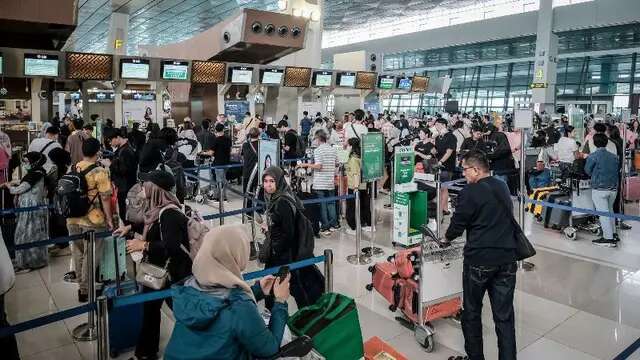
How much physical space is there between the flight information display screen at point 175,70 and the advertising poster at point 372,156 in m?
9.06

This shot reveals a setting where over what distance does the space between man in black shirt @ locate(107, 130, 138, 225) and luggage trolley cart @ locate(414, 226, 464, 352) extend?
15.1 feet

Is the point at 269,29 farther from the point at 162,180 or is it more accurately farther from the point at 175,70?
the point at 162,180

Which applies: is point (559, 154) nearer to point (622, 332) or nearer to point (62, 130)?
point (622, 332)

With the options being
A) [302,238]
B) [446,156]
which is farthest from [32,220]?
[446,156]

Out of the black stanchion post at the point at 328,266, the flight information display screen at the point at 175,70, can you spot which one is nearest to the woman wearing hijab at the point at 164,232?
the black stanchion post at the point at 328,266

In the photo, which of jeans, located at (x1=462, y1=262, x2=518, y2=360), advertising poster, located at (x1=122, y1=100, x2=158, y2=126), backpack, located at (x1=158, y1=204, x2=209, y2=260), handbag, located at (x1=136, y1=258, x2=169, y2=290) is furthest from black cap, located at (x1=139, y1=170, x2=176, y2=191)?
advertising poster, located at (x1=122, y1=100, x2=158, y2=126)

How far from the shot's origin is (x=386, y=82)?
20156 mm

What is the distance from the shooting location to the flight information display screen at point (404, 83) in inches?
824

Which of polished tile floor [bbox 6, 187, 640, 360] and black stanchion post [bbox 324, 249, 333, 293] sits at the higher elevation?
black stanchion post [bbox 324, 249, 333, 293]

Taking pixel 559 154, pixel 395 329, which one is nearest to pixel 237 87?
pixel 559 154

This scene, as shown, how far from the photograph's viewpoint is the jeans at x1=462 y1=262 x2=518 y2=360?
330 centimetres

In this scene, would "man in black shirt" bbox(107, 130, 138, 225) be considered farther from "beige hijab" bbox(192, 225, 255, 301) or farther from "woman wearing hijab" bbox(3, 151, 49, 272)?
"beige hijab" bbox(192, 225, 255, 301)

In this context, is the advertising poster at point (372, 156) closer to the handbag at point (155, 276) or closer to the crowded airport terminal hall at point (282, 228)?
the crowded airport terminal hall at point (282, 228)

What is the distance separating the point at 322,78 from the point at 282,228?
14.1 m
